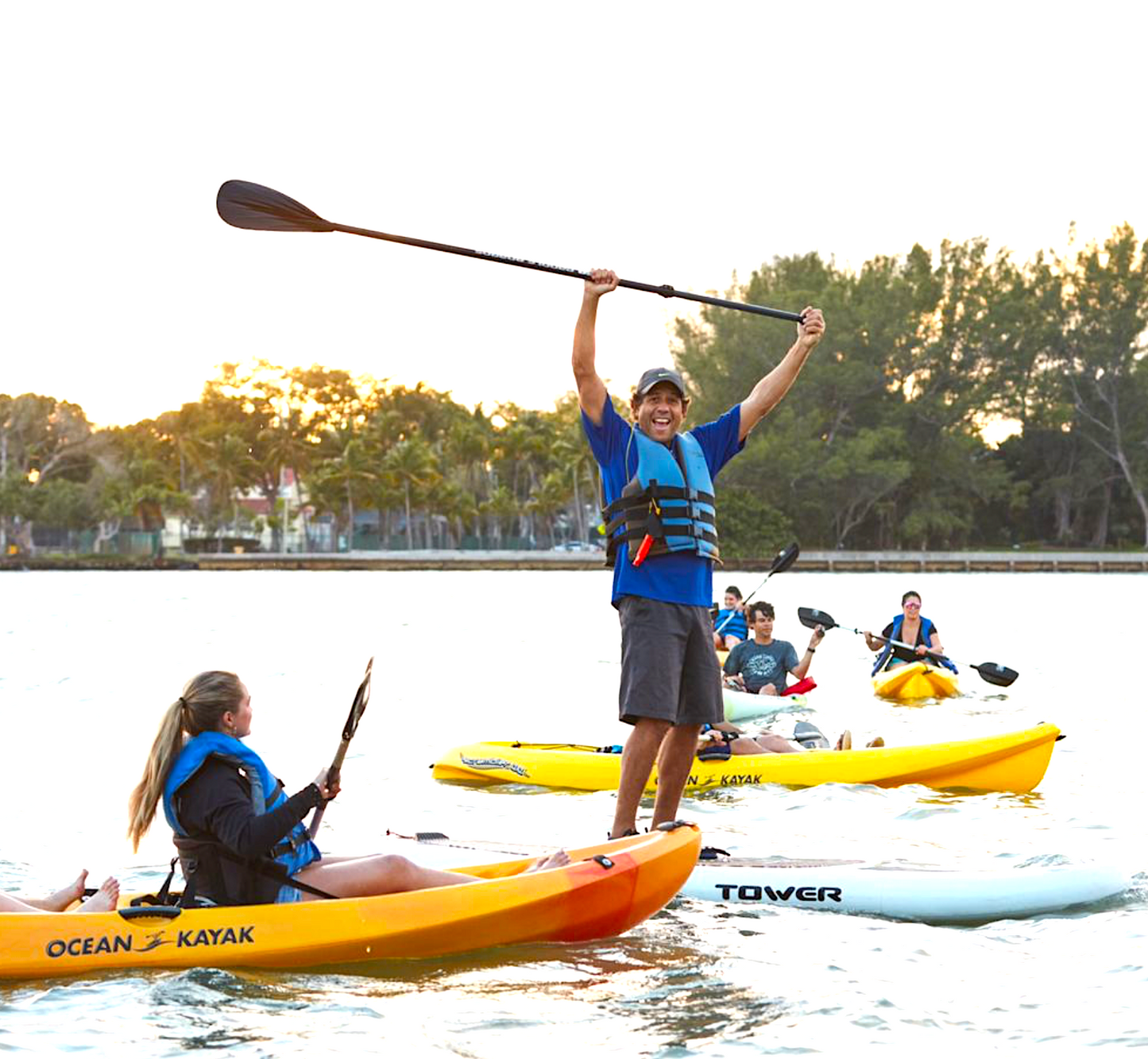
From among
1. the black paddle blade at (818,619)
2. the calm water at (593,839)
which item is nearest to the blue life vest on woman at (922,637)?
the calm water at (593,839)

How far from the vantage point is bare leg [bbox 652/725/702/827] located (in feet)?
20.5

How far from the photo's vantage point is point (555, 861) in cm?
583

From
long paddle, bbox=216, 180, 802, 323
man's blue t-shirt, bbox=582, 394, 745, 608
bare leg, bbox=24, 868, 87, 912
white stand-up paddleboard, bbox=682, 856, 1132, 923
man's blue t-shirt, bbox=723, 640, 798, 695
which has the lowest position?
white stand-up paddleboard, bbox=682, 856, 1132, 923

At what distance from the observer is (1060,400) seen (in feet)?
253

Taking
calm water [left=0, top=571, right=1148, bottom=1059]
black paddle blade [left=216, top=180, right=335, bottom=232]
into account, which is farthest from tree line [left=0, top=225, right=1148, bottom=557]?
black paddle blade [left=216, top=180, right=335, bottom=232]

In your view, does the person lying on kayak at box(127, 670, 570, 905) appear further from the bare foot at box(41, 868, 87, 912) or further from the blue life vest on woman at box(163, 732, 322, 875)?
the bare foot at box(41, 868, 87, 912)

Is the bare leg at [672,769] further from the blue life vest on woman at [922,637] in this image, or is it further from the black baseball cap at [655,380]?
the blue life vest on woman at [922,637]

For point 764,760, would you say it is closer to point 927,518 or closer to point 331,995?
point 331,995

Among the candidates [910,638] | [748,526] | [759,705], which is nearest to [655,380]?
[759,705]

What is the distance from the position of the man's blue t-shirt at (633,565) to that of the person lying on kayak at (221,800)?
4.76ft

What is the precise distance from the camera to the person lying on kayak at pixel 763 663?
495 inches

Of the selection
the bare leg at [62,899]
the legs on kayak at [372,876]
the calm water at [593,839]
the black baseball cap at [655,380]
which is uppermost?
the black baseball cap at [655,380]

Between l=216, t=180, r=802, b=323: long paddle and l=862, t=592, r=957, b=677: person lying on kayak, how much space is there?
8329mm

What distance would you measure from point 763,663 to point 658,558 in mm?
6713
